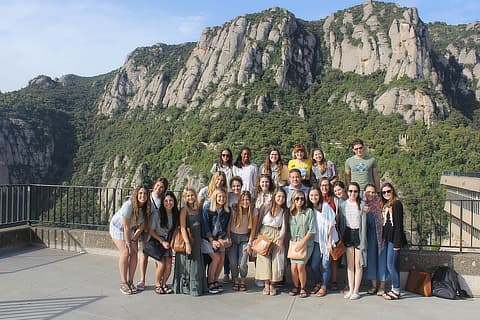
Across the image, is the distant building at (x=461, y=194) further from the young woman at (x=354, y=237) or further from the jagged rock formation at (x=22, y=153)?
the jagged rock formation at (x=22, y=153)

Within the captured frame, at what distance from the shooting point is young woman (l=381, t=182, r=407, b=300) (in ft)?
16.3

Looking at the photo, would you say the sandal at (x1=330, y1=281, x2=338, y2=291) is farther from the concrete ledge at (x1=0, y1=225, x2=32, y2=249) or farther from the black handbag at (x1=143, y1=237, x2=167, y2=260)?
the concrete ledge at (x1=0, y1=225, x2=32, y2=249)

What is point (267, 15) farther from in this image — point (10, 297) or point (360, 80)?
point (10, 297)

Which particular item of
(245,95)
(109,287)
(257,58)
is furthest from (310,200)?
(257,58)

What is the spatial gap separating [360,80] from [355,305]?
313 feet

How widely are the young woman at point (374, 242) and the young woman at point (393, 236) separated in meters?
0.07

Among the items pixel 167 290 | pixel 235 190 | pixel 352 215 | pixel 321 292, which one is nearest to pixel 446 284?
pixel 352 215

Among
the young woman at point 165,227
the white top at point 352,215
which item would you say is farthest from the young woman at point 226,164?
the white top at point 352,215

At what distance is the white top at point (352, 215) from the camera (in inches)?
197

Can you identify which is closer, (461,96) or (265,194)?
(265,194)

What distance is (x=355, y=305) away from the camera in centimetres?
471

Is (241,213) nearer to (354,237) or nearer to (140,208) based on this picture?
(140,208)

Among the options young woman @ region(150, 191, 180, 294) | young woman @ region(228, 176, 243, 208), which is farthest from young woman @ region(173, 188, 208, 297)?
young woman @ region(228, 176, 243, 208)

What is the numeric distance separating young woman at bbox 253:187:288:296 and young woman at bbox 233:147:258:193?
66 cm
